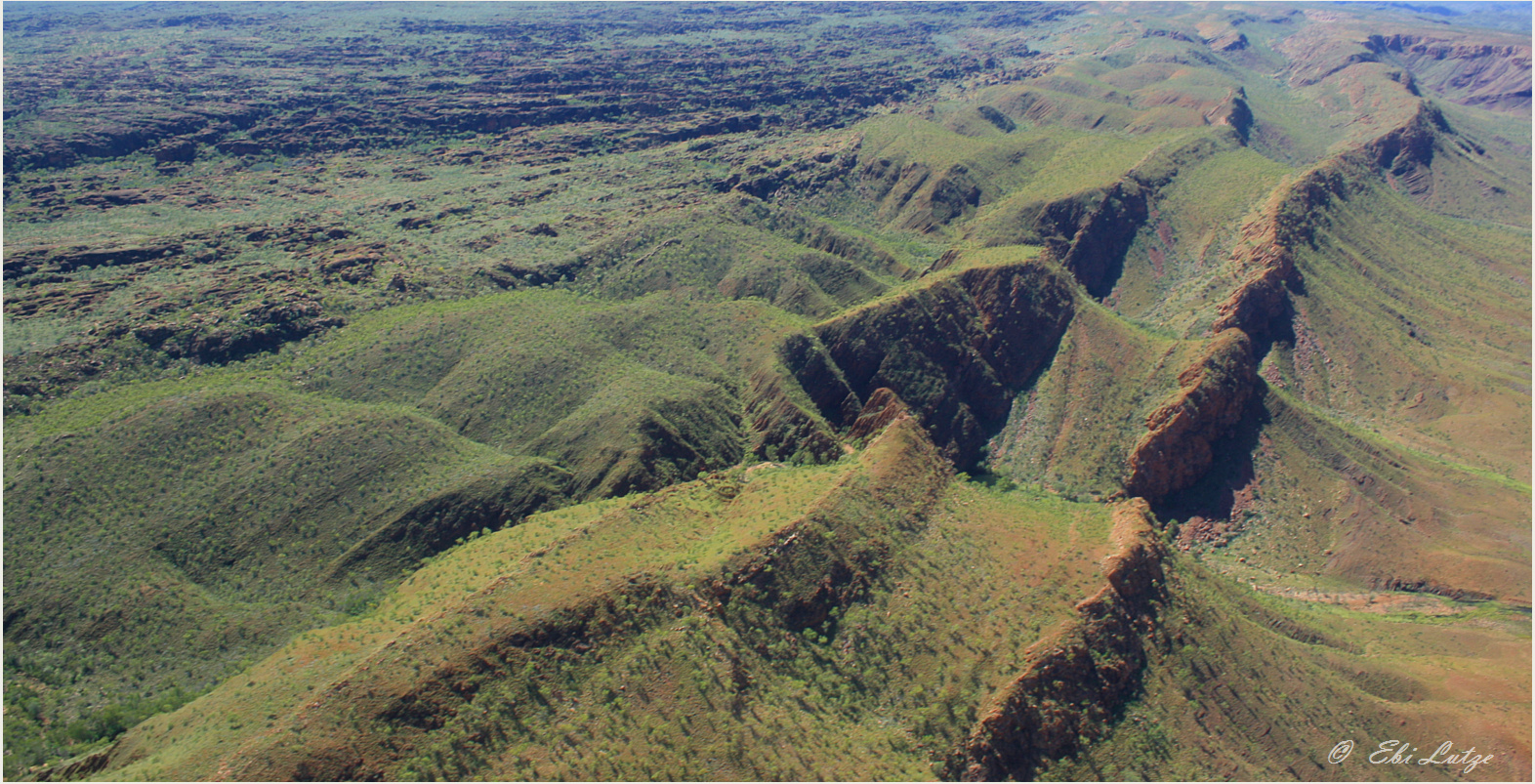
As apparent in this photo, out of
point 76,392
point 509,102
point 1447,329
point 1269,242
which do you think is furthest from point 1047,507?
point 509,102

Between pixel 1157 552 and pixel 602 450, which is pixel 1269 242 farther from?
pixel 602 450

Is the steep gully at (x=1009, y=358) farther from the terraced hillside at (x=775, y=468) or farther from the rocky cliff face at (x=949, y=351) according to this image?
Answer: the terraced hillside at (x=775, y=468)
